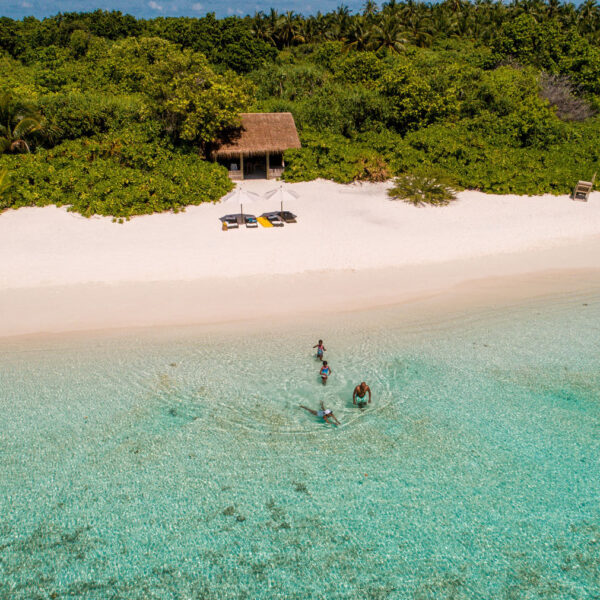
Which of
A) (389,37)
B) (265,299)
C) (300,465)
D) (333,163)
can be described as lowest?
(300,465)

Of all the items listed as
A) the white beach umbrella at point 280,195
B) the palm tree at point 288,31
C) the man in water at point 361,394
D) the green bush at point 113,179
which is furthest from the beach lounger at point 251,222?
the palm tree at point 288,31

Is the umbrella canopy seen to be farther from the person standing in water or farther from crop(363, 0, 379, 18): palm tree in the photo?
crop(363, 0, 379, 18): palm tree

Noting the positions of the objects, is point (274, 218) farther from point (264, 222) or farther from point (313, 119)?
point (313, 119)

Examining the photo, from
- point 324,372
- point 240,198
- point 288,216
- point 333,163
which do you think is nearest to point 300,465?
point 324,372

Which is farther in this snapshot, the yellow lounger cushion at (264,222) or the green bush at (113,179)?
the green bush at (113,179)

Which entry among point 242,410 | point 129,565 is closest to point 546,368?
point 242,410

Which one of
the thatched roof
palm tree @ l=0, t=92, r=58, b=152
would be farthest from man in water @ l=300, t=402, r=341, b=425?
palm tree @ l=0, t=92, r=58, b=152

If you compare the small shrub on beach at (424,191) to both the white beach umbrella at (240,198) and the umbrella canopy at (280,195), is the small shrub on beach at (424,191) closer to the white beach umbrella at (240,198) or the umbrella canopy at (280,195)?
the umbrella canopy at (280,195)
